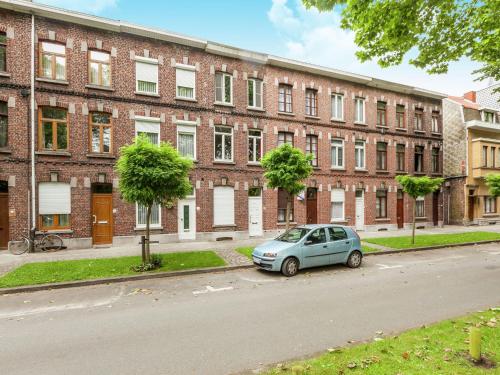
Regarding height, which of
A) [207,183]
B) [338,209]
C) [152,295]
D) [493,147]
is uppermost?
[493,147]

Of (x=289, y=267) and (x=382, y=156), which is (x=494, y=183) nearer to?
(x=382, y=156)

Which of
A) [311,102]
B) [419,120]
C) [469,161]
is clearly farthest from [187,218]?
[469,161]

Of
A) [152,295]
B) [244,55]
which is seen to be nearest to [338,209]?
[244,55]

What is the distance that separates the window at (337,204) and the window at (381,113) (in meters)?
6.55

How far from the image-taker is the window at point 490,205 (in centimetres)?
2428

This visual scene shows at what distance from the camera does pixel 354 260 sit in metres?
10.4

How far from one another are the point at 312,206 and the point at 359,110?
8239 millimetres

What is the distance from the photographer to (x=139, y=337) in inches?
199

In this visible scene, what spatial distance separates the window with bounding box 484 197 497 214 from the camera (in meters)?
24.3

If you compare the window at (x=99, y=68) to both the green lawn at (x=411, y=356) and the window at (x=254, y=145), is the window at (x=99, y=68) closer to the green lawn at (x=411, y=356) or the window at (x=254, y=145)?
the window at (x=254, y=145)

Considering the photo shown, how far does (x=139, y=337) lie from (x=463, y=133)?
2758cm

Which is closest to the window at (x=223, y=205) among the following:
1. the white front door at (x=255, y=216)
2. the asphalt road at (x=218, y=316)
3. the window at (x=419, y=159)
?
the white front door at (x=255, y=216)

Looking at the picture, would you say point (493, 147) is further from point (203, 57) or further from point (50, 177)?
point (50, 177)

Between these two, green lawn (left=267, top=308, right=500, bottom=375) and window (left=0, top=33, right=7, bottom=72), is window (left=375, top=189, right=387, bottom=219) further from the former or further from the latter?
window (left=0, top=33, right=7, bottom=72)
